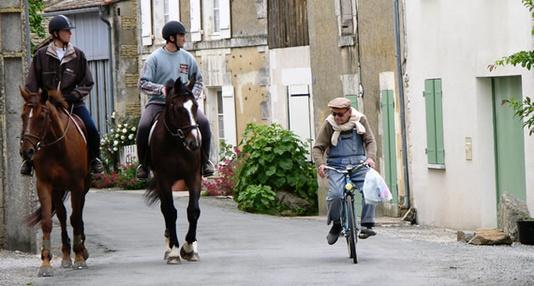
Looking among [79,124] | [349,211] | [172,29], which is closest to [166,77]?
[172,29]

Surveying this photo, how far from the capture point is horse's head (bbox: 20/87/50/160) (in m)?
16.3

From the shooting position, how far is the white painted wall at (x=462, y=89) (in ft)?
75.6

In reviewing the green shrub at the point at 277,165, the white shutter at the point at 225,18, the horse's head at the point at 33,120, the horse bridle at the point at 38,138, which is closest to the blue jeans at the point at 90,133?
the horse bridle at the point at 38,138

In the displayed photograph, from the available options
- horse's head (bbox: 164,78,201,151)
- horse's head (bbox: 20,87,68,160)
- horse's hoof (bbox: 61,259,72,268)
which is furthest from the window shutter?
horse's head (bbox: 20,87,68,160)

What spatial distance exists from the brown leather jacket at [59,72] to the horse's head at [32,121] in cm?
116

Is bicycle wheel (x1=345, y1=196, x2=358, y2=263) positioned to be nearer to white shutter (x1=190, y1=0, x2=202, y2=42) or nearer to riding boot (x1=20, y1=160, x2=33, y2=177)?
riding boot (x1=20, y1=160, x2=33, y2=177)

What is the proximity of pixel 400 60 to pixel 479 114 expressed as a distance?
3.62 meters

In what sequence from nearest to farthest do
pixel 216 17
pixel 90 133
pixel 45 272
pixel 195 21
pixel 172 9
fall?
pixel 45 272, pixel 90 133, pixel 216 17, pixel 195 21, pixel 172 9

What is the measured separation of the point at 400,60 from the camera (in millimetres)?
27594

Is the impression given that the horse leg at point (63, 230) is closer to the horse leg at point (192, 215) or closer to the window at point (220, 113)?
the horse leg at point (192, 215)

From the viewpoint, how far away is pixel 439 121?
85.0ft

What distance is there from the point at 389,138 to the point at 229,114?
36.3 ft

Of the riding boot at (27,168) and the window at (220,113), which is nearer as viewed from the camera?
the riding boot at (27,168)

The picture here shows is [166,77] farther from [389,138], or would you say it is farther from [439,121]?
[389,138]
